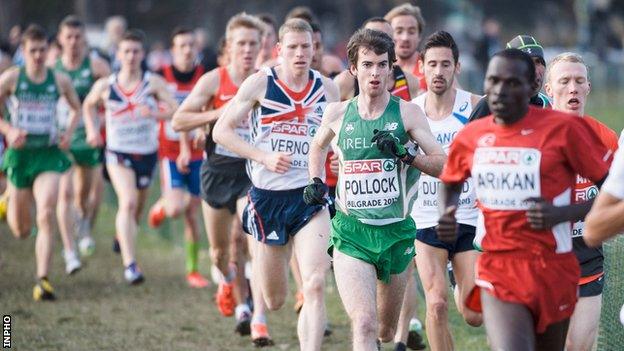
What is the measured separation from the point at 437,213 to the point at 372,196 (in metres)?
0.94

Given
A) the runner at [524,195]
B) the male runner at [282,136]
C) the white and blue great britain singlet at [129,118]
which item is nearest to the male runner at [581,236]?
the runner at [524,195]

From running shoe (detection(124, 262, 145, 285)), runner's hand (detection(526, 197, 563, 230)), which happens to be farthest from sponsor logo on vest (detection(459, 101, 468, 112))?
running shoe (detection(124, 262, 145, 285))

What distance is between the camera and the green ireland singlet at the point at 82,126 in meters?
15.5

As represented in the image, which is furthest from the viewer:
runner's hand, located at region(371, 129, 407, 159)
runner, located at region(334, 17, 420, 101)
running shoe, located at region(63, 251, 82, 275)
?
running shoe, located at region(63, 251, 82, 275)

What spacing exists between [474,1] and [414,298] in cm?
3550

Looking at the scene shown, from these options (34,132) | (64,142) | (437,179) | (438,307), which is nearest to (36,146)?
(34,132)

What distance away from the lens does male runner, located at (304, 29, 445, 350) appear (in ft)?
26.0

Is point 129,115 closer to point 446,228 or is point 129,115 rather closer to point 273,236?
point 273,236

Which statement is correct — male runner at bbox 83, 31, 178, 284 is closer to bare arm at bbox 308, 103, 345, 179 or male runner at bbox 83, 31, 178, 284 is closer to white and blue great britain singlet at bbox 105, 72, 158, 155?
white and blue great britain singlet at bbox 105, 72, 158, 155

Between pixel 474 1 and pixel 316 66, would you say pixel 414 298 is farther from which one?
pixel 474 1

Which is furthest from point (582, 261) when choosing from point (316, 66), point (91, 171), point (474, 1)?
point (474, 1)

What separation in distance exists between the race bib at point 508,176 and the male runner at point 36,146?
7.10m

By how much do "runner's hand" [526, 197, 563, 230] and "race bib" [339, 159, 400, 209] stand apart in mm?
1932

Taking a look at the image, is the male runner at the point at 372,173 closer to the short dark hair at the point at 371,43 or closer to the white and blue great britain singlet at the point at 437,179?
the short dark hair at the point at 371,43
